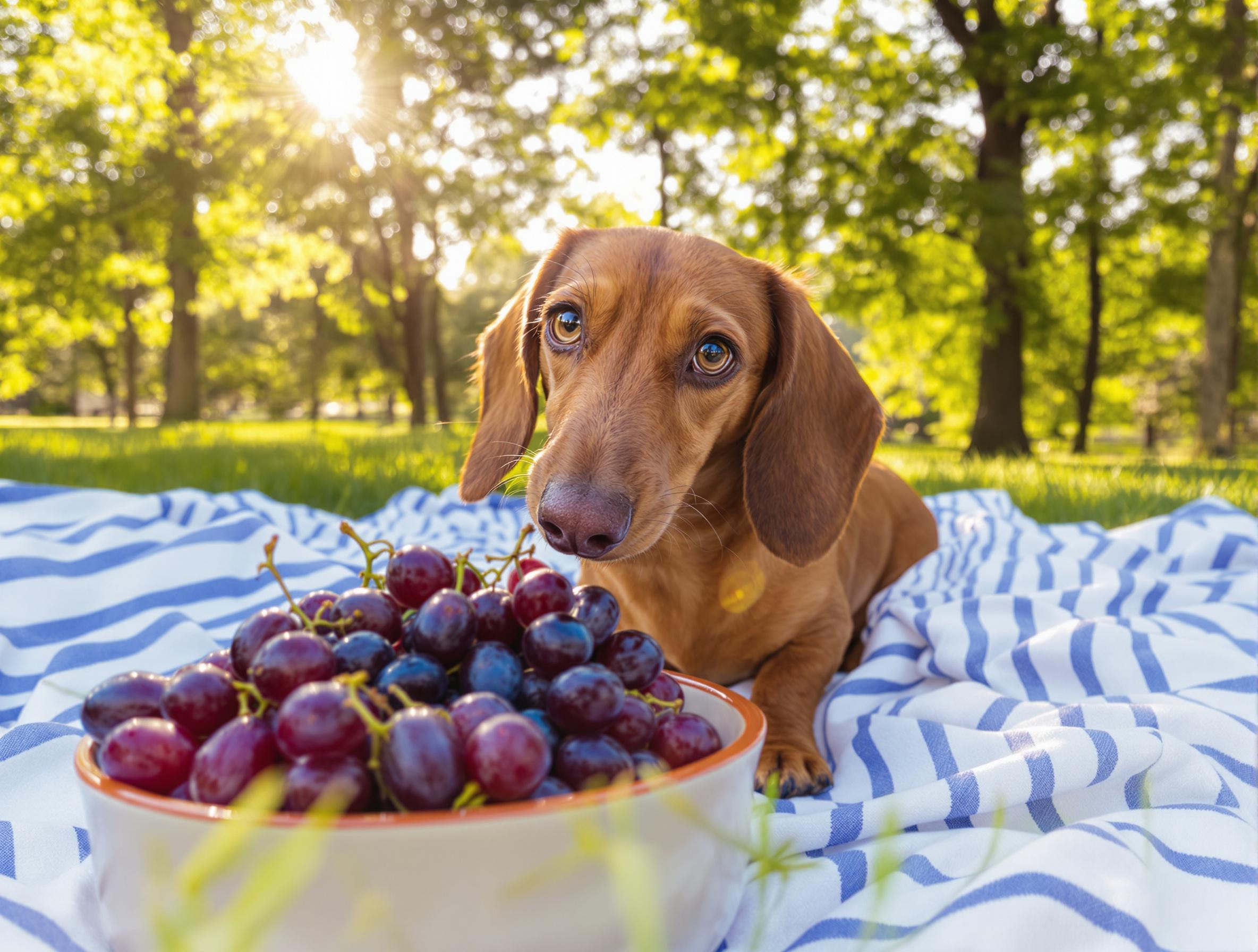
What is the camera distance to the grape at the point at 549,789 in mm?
760

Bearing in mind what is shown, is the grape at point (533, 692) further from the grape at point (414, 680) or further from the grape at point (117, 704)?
the grape at point (117, 704)

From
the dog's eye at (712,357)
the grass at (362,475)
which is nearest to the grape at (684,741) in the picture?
the dog's eye at (712,357)

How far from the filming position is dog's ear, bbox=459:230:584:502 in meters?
2.30

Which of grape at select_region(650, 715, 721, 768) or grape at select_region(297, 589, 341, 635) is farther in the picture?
grape at select_region(297, 589, 341, 635)

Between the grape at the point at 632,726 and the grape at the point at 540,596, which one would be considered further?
the grape at the point at 540,596

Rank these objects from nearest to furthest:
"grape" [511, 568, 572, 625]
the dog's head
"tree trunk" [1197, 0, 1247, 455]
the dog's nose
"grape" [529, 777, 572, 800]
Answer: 1. "grape" [529, 777, 572, 800]
2. "grape" [511, 568, 572, 625]
3. the dog's nose
4. the dog's head
5. "tree trunk" [1197, 0, 1247, 455]

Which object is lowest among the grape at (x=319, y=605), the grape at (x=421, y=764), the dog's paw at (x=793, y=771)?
the dog's paw at (x=793, y=771)

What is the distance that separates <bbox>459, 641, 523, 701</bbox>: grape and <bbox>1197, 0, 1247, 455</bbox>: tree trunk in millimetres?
14820

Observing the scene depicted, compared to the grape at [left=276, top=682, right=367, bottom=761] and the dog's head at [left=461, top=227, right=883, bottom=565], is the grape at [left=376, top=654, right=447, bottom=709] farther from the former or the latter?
the dog's head at [left=461, top=227, right=883, bottom=565]

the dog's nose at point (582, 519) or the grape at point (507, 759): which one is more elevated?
the dog's nose at point (582, 519)

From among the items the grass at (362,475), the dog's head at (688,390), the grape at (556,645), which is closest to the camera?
the grape at (556,645)

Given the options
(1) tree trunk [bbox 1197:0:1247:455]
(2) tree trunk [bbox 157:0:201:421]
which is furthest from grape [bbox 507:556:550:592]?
(1) tree trunk [bbox 1197:0:1247:455]

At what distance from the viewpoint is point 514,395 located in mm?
2373

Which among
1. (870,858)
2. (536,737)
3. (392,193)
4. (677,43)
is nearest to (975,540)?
(870,858)
